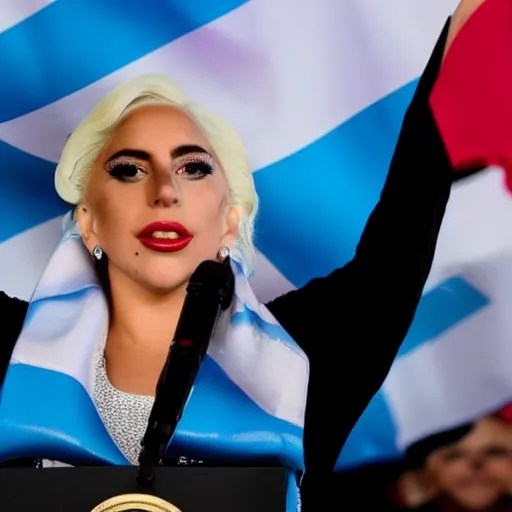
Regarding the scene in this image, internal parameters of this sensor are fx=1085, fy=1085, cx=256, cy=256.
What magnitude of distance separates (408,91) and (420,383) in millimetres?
577

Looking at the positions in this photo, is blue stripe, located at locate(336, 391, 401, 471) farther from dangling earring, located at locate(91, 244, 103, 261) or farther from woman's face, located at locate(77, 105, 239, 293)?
dangling earring, located at locate(91, 244, 103, 261)

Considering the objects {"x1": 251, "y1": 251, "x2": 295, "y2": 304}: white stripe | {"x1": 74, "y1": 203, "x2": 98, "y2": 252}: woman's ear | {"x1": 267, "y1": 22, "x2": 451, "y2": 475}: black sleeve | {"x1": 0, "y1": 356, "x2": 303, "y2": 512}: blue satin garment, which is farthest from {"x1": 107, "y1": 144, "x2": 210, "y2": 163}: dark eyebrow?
{"x1": 0, "y1": 356, "x2": 303, "y2": 512}: blue satin garment

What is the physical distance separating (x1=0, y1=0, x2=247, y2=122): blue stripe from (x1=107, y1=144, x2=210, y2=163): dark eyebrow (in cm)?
21

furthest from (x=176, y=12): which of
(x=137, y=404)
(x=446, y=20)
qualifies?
(x=137, y=404)

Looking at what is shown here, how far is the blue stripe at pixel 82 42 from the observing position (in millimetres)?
2238

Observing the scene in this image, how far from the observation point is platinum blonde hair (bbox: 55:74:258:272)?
2137 millimetres

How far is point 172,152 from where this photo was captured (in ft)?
6.88

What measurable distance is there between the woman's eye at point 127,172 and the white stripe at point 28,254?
181 mm

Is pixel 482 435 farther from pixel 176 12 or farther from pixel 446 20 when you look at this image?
pixel 176 12

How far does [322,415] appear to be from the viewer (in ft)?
6.56

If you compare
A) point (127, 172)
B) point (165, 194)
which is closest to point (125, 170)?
point (127, 172)

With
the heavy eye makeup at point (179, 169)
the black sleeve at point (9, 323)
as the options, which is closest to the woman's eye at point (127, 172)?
the heavy eye makeup at point (179, 169)

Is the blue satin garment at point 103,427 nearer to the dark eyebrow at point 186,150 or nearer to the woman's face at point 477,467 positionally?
the woman's face at point 477,467

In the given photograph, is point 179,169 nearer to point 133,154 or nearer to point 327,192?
point 133,154
